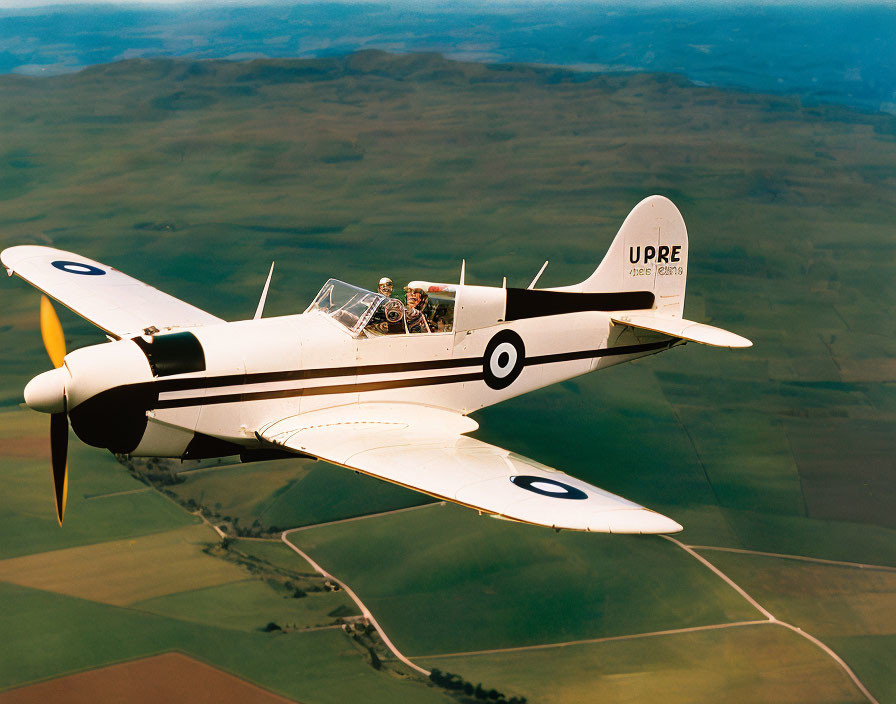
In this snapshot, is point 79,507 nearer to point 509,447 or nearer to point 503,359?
point 509,447

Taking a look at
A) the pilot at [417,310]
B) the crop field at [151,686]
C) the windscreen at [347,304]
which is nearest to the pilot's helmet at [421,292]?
the pilot at [417,310]

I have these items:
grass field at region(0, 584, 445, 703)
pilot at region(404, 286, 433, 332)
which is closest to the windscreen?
pilot at region(404, 286, 433, 332)

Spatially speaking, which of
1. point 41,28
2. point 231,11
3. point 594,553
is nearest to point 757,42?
point 231,11

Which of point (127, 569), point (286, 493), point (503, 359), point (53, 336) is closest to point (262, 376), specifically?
point (53, 336)

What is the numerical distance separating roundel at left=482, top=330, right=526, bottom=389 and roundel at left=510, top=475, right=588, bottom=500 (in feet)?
12.8

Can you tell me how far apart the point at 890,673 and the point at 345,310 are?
14.0m

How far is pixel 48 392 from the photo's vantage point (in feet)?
36.0

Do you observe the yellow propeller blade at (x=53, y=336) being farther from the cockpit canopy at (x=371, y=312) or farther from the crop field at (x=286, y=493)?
the crop field at (x=286, y=493)

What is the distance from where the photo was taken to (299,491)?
22344 mm

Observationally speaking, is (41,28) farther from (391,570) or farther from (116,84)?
(391,570)

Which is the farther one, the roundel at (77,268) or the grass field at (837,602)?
the grass field at (837,602)

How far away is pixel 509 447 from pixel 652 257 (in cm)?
985

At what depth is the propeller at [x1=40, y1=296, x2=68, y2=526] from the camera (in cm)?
1141

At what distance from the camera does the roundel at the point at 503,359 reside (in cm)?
1448
